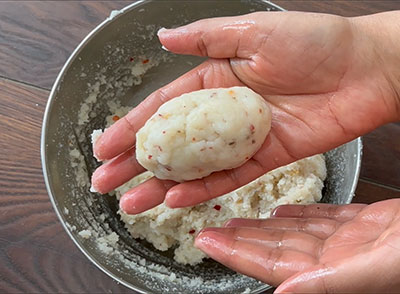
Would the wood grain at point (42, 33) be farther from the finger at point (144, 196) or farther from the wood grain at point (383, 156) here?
the wood grain at point (383, 156)

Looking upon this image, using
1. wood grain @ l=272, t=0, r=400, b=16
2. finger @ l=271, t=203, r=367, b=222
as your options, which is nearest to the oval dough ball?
finger @ l=271, t=203, r=367, b=222

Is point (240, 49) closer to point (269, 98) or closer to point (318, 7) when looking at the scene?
point (269, 98)

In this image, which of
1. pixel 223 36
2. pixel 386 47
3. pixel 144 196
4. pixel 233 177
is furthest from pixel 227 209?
pixel 386 47

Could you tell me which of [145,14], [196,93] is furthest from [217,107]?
[145,14]

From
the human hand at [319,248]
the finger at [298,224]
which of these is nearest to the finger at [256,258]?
the human hand at [319,248]

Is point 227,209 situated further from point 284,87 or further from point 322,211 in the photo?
point 284,87

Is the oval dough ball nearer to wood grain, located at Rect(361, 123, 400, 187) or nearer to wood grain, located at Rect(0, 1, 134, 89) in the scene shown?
wood grain, located at Rect(361, 123, 400, 187)
